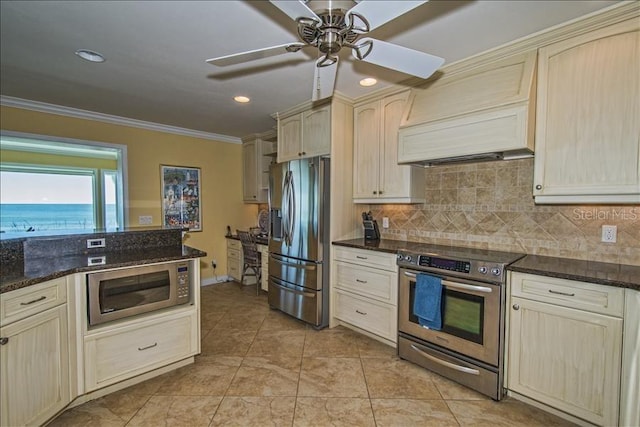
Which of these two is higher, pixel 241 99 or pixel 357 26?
pixel 241 99

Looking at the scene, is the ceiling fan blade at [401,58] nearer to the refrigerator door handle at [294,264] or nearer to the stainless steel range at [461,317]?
the stainless steel range at [461,317]

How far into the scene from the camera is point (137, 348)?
6.93ft

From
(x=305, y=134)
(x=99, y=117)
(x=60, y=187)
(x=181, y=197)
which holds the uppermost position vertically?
(x=99, y=117)

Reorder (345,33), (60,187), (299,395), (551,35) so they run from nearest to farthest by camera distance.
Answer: (345,33) → (551,35) → (299,395) → (60,187)

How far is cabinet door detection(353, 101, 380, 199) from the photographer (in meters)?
3.03

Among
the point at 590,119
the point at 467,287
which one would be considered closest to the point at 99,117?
the point at 467,287

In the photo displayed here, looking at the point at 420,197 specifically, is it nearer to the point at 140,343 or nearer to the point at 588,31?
the point at 588,31

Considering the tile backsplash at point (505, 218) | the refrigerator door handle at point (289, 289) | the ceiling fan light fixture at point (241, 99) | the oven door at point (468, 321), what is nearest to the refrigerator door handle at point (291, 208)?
the refrigerator door handle at point (289, 289)

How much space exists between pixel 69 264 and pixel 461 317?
2793 mm

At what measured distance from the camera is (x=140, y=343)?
2.12 meters

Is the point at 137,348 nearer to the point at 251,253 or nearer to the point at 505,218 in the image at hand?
the point at 251,253

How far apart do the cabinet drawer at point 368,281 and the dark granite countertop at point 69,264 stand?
4.69 feet

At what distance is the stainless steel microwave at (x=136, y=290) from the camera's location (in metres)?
1.95

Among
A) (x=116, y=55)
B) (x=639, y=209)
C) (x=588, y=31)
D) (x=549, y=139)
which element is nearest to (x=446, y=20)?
(x=588, y=31)
